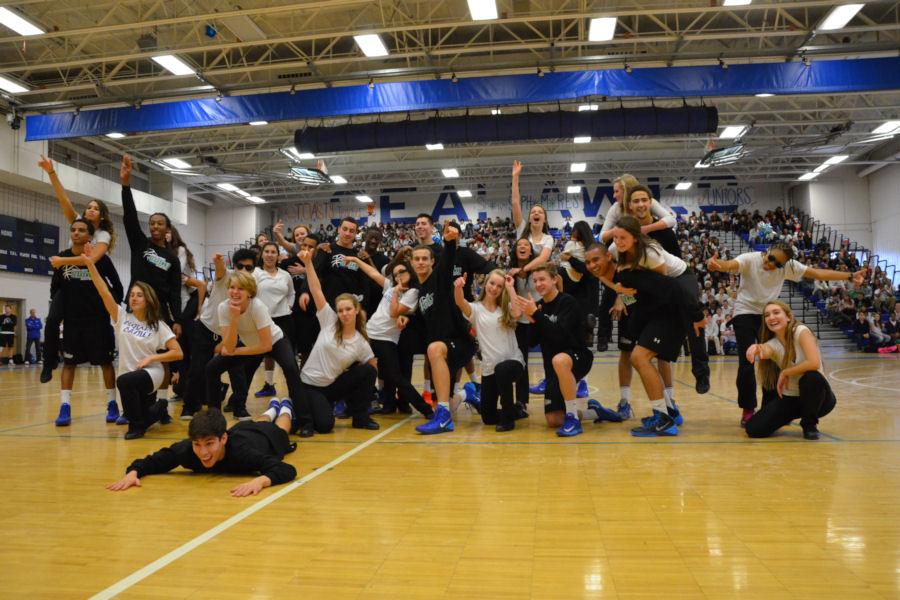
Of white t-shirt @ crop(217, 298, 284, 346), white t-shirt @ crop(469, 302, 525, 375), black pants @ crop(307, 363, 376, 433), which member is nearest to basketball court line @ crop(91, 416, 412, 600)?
black pants @ crop(307, 363, 376, 433)

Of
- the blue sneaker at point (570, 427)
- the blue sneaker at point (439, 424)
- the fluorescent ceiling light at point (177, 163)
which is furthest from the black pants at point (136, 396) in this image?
the fluorescent ceiling light at point (177, 163)

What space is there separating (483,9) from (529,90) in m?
2.35

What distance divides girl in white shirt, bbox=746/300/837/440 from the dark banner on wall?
2140 centimetres

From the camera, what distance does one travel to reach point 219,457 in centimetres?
343

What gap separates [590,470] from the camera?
3.62 metres

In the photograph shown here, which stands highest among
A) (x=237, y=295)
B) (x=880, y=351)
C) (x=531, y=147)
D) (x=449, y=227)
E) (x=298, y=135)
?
(x=531, y=147)

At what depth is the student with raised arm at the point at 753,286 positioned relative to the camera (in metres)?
4.85

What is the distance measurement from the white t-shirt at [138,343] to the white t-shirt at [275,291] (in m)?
1.13

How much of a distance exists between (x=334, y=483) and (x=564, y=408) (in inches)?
90.9

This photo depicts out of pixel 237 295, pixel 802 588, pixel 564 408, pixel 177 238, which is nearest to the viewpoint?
pixel 802 588

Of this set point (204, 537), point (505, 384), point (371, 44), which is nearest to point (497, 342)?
point (505, 384)

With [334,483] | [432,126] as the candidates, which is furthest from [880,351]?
[334,483]

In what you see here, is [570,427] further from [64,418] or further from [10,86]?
[10,86]

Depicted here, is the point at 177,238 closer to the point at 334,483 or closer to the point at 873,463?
the point at 334,483
